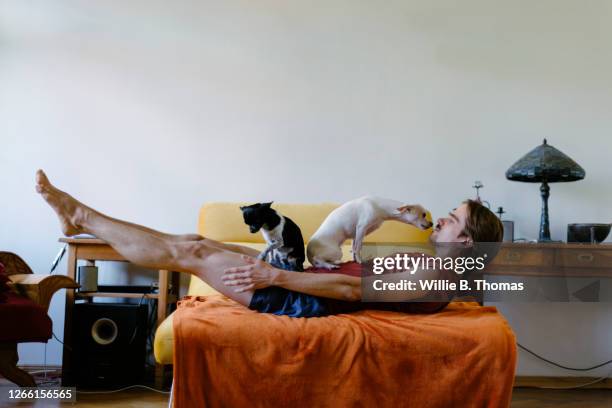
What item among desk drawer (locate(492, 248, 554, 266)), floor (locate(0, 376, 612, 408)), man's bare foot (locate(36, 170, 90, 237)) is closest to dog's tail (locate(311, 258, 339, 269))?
man's bare foot (locate(36, 170, 90, 237))

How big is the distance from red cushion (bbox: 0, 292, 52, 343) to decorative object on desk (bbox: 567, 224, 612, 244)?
8.11 ft

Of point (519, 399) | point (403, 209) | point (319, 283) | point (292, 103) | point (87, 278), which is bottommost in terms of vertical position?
point (519, 399)

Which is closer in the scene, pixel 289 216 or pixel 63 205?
pixel 63 205

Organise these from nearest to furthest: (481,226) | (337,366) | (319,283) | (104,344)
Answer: (337,366), (319,283), (481,226), (104,344)

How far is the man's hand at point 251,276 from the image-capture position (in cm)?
209

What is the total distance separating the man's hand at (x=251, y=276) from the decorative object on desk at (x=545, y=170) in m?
1.60

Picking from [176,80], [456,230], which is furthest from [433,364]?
[176,80]

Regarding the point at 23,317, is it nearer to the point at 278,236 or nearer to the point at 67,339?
the point at 67,339

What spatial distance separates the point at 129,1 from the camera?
348cm

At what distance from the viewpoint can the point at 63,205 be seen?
211 cm

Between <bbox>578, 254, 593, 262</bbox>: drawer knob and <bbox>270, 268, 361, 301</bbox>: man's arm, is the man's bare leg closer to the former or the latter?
<bbox>270, 268, 361, 301</bbox>: man's arm

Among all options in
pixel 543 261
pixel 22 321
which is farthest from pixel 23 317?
pixel 543 261

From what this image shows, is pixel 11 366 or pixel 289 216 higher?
pixel 289 216

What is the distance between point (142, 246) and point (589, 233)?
2.16 metres
